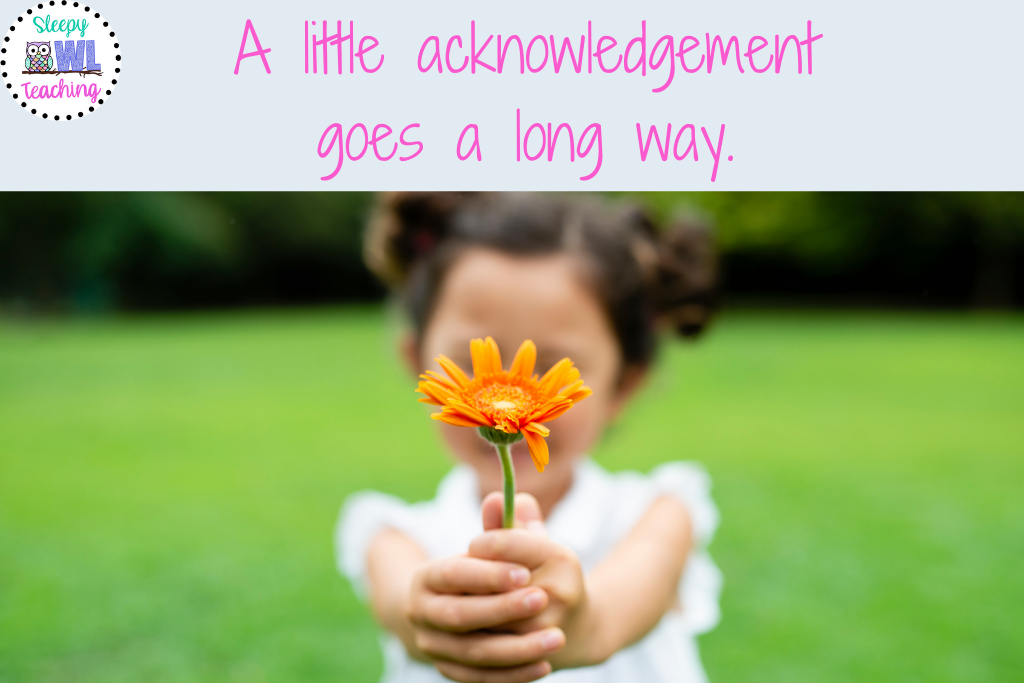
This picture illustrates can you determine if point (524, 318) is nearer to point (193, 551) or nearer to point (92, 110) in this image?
point (92, 110)

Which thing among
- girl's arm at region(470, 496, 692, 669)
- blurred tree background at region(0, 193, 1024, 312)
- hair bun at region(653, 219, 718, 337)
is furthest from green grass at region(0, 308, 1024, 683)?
blurred tree background at region(0, 193, 1024, 312)

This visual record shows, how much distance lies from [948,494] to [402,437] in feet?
5.79

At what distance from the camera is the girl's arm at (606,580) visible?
15.2 inches

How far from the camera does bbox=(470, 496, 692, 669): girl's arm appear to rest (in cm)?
39

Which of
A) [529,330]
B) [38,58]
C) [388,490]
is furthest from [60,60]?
[388,490]

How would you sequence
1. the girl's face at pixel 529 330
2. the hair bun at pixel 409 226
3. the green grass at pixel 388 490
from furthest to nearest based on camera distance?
1. the green grass at pixel 388 490
2. the hair bun at pixel 409 226
3. the girl's face at pixel 529 330

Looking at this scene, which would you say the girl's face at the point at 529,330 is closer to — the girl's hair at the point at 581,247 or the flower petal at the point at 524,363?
the girl's hair at the point at 581,247

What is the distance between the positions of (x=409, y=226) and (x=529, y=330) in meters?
0.24

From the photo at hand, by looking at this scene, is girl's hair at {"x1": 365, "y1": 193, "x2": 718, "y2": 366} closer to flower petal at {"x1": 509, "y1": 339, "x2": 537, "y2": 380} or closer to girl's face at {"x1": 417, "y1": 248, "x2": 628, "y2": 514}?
girl's face at {"x1": 417, "y1": 248, "x2": 628, "y2": 514}

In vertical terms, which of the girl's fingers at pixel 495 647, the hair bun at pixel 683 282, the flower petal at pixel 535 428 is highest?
the hair bun at pixel 683 282

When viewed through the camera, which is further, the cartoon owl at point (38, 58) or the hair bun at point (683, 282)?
the hair bun at point (683, 282)

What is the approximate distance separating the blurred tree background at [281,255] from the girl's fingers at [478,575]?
399cm

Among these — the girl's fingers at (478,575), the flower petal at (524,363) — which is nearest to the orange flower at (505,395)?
the flower petal at (524,363)

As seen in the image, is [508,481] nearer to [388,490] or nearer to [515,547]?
[515,547]
